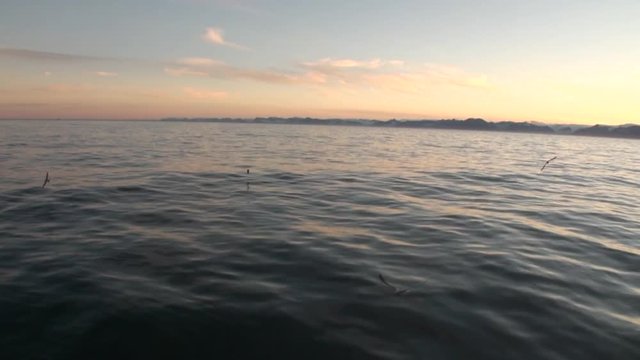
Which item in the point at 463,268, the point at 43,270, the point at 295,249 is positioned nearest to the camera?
the point at 43,270

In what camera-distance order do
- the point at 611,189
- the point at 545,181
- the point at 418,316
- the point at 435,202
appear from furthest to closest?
the point at 545,181
the point at 611,189
the point at 435,202
the point at 418,316

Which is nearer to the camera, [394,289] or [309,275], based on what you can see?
[394,289]

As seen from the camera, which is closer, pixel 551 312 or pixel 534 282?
pixel 551 312

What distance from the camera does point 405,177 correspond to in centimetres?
2778

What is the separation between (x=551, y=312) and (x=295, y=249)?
606 centimetres

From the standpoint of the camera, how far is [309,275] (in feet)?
32.0

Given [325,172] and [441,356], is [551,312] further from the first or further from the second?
[325,172]

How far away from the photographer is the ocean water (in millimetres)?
6992

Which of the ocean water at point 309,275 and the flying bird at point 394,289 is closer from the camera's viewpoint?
the ocean water at point 309,275

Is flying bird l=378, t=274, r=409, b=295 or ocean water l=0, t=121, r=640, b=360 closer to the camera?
ocean water l=0, t=121, r=640, b=360

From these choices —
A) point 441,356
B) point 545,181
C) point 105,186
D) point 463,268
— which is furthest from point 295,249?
point 545,181

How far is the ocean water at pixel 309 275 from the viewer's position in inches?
275

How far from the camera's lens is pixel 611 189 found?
26.7m

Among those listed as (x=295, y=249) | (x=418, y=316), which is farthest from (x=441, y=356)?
(x=295, y=249)
